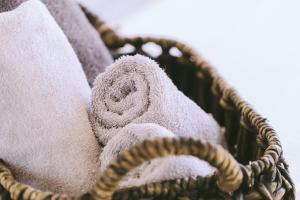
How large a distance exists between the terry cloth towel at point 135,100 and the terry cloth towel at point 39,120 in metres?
0.03

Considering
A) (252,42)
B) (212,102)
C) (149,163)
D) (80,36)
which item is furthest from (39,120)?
(252,42)

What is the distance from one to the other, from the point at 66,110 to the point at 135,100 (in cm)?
9

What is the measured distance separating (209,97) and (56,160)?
403 mm

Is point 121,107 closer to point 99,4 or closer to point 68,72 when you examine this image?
point 68,72

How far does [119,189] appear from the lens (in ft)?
1.74

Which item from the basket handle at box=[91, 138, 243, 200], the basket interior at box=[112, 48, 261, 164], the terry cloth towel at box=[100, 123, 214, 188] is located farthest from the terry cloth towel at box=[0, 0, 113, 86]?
the basket handle at box=[91, 138, 243, 200]

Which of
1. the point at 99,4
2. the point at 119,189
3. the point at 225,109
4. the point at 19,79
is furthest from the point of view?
the point at 99,4

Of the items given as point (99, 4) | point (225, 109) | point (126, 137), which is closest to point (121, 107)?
point (126, 137)

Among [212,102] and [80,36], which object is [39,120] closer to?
[80,36]

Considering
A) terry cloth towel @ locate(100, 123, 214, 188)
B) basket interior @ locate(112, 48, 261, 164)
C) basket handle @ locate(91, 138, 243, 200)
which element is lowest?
basket interior @ locate(112, 48, 261, 164)

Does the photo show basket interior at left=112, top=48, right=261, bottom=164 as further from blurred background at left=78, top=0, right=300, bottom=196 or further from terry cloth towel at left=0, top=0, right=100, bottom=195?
terry cloth towel at left=0, top=0, right=100, bottom=195

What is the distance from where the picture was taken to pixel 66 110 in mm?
654

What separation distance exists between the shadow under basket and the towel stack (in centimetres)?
5

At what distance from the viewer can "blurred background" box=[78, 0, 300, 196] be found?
0.88m
